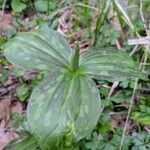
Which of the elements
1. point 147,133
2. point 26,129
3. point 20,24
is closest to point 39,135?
point 26,129

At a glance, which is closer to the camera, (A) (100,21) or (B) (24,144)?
(B) (24,144)

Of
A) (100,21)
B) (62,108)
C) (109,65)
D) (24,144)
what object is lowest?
(24,144)

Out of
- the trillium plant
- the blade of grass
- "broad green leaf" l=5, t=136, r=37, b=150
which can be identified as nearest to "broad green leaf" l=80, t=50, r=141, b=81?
the trillium plant

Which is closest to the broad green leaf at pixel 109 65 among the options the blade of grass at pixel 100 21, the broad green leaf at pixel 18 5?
the blade of grass at pixel 100 21

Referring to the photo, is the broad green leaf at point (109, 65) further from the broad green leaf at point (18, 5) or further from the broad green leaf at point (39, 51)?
the broad green leaf at point (18, 5)

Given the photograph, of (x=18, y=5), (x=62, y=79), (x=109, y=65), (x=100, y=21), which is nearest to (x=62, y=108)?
(x=62, y=79)

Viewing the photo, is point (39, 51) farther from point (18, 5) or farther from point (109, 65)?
point (18, 5)

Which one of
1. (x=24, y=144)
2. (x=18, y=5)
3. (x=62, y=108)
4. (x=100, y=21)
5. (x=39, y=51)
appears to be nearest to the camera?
(x=62, y=108)
